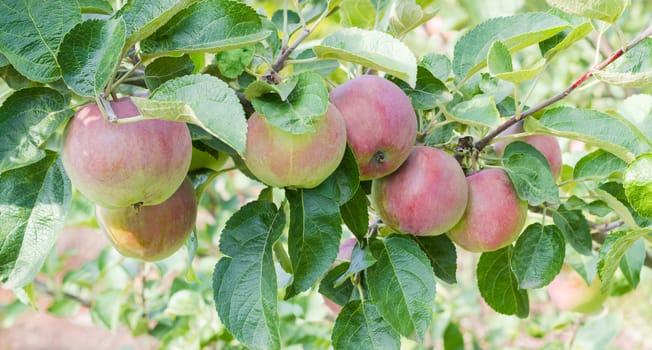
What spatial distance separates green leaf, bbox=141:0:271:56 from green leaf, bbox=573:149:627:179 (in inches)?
23.0

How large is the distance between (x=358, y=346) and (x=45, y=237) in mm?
412

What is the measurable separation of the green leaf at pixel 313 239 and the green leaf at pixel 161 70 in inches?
8.8

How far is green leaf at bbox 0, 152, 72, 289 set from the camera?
2.51 feet

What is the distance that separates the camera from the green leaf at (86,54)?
2.31 feet

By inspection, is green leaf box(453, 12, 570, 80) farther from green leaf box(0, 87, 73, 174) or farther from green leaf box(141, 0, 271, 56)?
green leaf box(0, 87, 73, 174)

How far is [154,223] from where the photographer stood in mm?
921

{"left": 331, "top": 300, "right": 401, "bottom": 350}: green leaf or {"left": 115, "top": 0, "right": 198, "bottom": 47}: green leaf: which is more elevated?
{"left": 115, "top": 0, "right": 198, "bottom": 47}: green leaf

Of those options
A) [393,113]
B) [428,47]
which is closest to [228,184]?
[428,47]

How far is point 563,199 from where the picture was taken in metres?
1.12

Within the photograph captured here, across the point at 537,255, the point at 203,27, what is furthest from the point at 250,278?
the point at 537,255

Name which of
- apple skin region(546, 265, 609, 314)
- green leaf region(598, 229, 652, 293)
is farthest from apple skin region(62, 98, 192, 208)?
apple skin region(546, 265, 609, 314)

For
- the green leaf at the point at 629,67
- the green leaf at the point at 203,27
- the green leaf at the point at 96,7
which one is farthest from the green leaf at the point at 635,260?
the green leaf at the point at 96,7

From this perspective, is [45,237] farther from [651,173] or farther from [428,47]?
[428,47]

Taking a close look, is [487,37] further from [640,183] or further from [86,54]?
[86,54]
